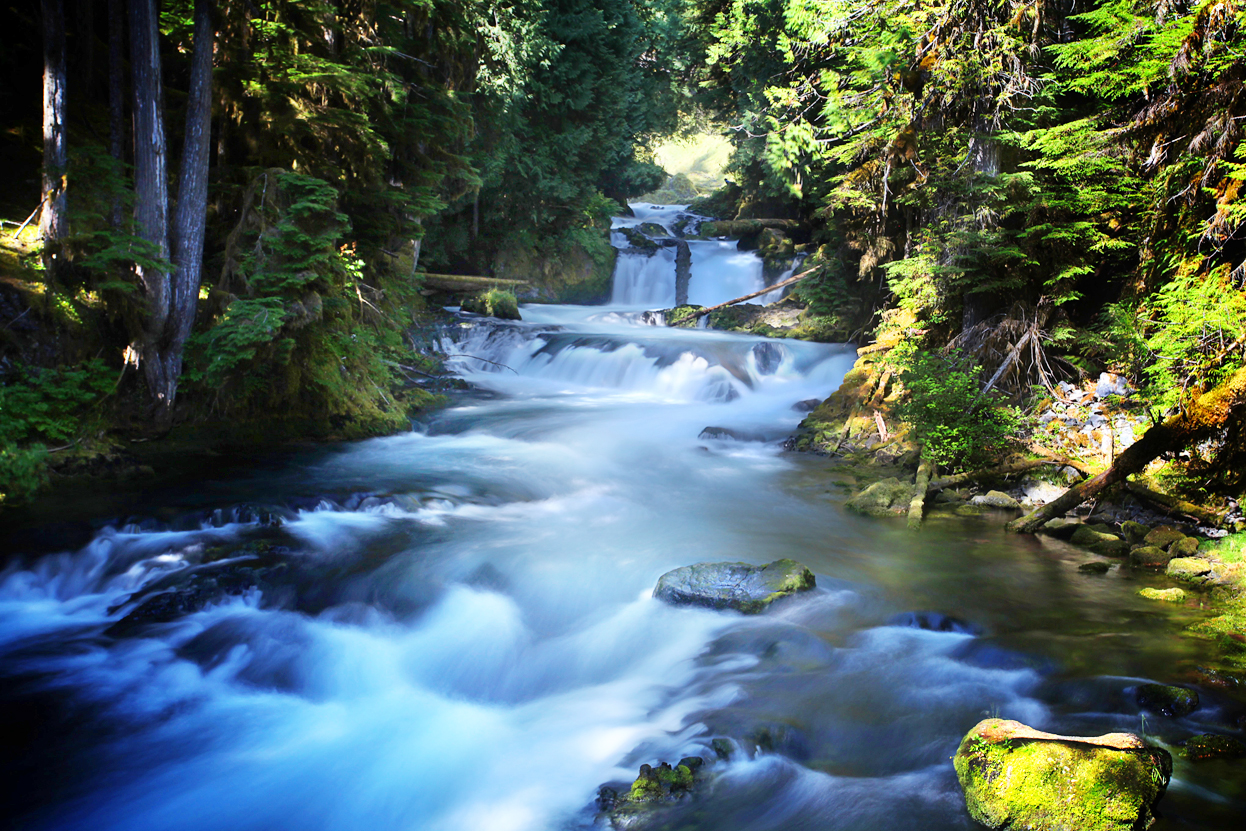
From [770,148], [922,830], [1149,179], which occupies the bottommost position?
[922,830]

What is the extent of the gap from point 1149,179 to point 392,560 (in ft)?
29.9

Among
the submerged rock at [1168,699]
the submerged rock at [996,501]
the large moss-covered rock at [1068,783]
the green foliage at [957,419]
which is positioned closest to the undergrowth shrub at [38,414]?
the large moss-covered rock at [1068,783]

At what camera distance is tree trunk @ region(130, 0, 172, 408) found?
738 cm

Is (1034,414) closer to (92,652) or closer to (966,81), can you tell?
(966,81)

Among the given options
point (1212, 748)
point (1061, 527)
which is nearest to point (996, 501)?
point (1061, 527)

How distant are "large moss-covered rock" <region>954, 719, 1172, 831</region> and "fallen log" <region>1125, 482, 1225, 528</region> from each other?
172 inches

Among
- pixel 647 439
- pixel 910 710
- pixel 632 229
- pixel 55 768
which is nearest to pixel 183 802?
pixel 55 768

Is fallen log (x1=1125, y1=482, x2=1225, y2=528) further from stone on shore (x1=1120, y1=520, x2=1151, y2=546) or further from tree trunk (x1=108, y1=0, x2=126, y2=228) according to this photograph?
tree trunk (x1=108, y1=0, x2=126, y2=228)

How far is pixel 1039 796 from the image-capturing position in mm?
3344

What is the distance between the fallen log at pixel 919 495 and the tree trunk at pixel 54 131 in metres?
9.65

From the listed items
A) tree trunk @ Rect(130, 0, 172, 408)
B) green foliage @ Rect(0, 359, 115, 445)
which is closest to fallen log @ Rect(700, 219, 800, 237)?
tree trunk @ Rect(130, 0, 172, 408)

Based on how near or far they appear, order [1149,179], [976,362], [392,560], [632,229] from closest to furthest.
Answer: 1. [392,560]
2. [1149,179]
3. [976,362]
4. [632,229]

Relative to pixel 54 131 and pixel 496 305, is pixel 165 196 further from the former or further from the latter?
pixel 496 305

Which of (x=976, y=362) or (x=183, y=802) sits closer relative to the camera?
(x=183, y=802)
